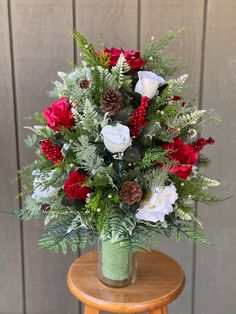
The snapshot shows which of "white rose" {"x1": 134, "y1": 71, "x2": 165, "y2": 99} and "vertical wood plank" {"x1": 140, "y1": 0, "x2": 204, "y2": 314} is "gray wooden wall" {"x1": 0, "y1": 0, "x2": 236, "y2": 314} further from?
"white rose" {"x1": 134, "y1": 71, "x2": 165, "y2": 99}

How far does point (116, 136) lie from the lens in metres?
0.79

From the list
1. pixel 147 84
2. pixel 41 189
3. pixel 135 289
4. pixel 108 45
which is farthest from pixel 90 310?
pixel 108 45

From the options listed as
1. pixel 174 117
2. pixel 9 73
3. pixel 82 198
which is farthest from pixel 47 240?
pixel 9 73

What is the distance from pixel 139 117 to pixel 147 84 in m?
0.08

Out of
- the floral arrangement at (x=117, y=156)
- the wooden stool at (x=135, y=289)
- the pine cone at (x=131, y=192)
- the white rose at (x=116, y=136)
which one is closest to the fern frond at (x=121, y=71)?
the floral arrangement at (x=117, y=156)

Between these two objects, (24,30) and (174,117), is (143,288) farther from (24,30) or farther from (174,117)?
(24,30)

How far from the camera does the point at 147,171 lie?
0.85 m

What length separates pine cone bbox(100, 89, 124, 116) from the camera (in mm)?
811

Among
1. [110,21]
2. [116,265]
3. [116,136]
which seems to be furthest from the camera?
[110,21]

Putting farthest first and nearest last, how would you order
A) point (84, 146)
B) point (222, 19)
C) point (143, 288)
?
point (222, 19) < point (143, 288) < point (84, 146)

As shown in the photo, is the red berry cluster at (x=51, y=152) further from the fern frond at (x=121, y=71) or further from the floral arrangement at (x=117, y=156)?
the fern frond at (x=121, y=71)

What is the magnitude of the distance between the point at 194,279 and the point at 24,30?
0.95 m

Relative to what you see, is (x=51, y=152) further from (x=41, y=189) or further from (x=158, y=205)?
(x=158, y=205)

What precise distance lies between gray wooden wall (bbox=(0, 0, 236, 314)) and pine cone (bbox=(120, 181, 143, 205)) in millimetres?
501
